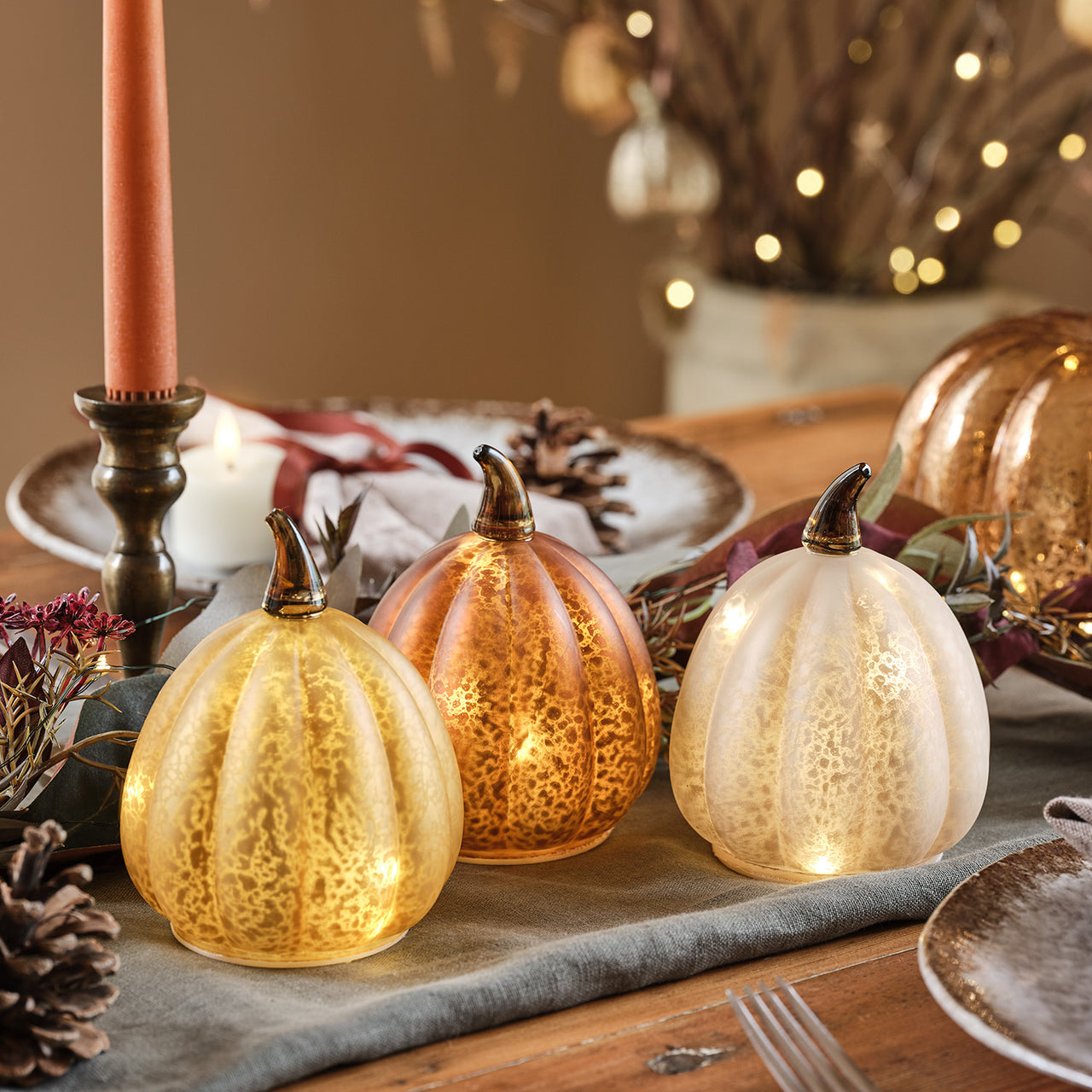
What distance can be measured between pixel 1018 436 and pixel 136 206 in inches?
15.2

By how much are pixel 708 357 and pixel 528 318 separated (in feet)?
1.27

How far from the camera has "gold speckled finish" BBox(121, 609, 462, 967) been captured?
34 cm

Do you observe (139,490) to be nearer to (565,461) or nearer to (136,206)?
(136,206)

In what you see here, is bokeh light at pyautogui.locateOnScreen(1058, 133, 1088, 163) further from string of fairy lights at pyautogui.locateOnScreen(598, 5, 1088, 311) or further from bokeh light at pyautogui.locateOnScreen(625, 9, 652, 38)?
bokeh light at pyautogui.locateOnScreen(625, 9, 652, 38)

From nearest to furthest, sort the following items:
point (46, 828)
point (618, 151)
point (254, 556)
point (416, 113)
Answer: point (46, 828), point (254, 556), point (618, 151), point (416, 113)

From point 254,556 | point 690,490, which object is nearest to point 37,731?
point 254,556

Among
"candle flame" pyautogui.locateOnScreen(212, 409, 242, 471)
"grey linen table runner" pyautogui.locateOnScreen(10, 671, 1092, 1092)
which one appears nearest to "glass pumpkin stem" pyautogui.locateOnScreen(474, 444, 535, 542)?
"grey linen table runner" pyautogui.locateOnScreen(10, 671, 1092, 1092)

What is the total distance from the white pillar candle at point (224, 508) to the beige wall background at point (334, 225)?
142 cm

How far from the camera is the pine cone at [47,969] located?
1.01ft

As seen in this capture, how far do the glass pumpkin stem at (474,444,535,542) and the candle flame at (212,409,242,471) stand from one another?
345 mm

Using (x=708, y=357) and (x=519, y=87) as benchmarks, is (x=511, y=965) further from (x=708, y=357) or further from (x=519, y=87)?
(x=519, y=87)

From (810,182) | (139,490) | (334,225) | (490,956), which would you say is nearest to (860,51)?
(810,182)

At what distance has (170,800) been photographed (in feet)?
1.15

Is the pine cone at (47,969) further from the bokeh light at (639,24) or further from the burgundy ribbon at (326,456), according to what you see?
the bokeh light at (639,24)
